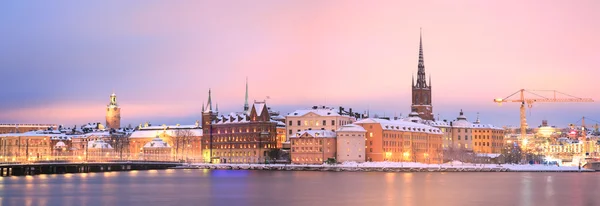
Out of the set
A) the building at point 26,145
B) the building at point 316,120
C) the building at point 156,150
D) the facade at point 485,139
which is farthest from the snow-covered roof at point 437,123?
the building at point 26,145

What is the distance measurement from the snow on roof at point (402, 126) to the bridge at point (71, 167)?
32114mm

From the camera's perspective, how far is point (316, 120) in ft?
409

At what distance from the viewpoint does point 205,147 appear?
146875mm

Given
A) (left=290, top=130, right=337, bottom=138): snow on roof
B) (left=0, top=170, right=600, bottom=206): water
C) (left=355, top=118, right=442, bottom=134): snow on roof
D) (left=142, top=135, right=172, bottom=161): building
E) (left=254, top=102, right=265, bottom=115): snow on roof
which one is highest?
(left=254, top=102, right=265, bottom=115): snow on roof

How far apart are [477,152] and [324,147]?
3516cm

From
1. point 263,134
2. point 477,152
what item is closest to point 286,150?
point 263,134

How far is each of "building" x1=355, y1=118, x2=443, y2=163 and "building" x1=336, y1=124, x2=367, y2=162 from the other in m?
3.29

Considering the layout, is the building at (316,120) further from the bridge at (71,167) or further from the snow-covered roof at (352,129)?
the bridge at (71,167)

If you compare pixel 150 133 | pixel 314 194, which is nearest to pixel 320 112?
pixel 150 133

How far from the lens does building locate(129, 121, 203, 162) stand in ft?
498

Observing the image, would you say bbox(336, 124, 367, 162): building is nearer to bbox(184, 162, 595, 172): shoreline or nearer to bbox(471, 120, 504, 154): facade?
bbox(184, 162, 595, 172): shoreline

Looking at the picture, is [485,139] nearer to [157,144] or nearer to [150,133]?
[157,144]

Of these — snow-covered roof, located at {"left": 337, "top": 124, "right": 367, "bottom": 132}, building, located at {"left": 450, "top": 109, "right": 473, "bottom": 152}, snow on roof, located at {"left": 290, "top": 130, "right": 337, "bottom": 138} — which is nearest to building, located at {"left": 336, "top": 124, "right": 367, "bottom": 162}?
snow-covered roof, located at {"left": 337, "top": 124, "right": 367, "bottom": 132}

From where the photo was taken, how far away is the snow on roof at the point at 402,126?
118m
